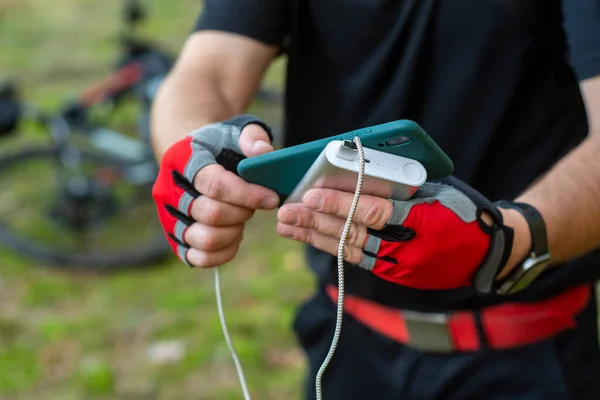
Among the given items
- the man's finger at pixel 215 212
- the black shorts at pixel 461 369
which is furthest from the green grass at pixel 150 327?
the man's finger at pixel 215 212

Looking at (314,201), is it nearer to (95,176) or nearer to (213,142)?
(213,142)

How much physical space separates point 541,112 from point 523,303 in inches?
13.8

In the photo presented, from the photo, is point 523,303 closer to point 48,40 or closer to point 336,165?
point 336,165

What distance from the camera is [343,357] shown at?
150cm

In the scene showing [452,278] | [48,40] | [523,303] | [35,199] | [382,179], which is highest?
[382,179]

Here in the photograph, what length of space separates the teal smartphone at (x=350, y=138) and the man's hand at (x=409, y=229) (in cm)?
5

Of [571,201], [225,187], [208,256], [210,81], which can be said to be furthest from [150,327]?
[571,201]

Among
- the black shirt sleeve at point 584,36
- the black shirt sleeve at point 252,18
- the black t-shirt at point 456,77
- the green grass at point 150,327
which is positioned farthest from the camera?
the green grass at point 150,327

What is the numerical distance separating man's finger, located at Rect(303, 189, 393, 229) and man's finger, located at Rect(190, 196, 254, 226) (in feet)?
0.48

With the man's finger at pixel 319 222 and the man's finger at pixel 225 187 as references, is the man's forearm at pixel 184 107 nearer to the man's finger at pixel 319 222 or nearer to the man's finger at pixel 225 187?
the man's finger at pixel 225 187

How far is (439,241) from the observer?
92 centimetres

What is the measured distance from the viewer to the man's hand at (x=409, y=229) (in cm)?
89

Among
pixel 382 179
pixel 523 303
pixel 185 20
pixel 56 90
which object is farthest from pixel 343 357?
pixel 185 20

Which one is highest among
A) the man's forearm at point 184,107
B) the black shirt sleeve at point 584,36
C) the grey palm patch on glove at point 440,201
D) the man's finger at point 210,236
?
the black shirt sleeve at point 584,36
